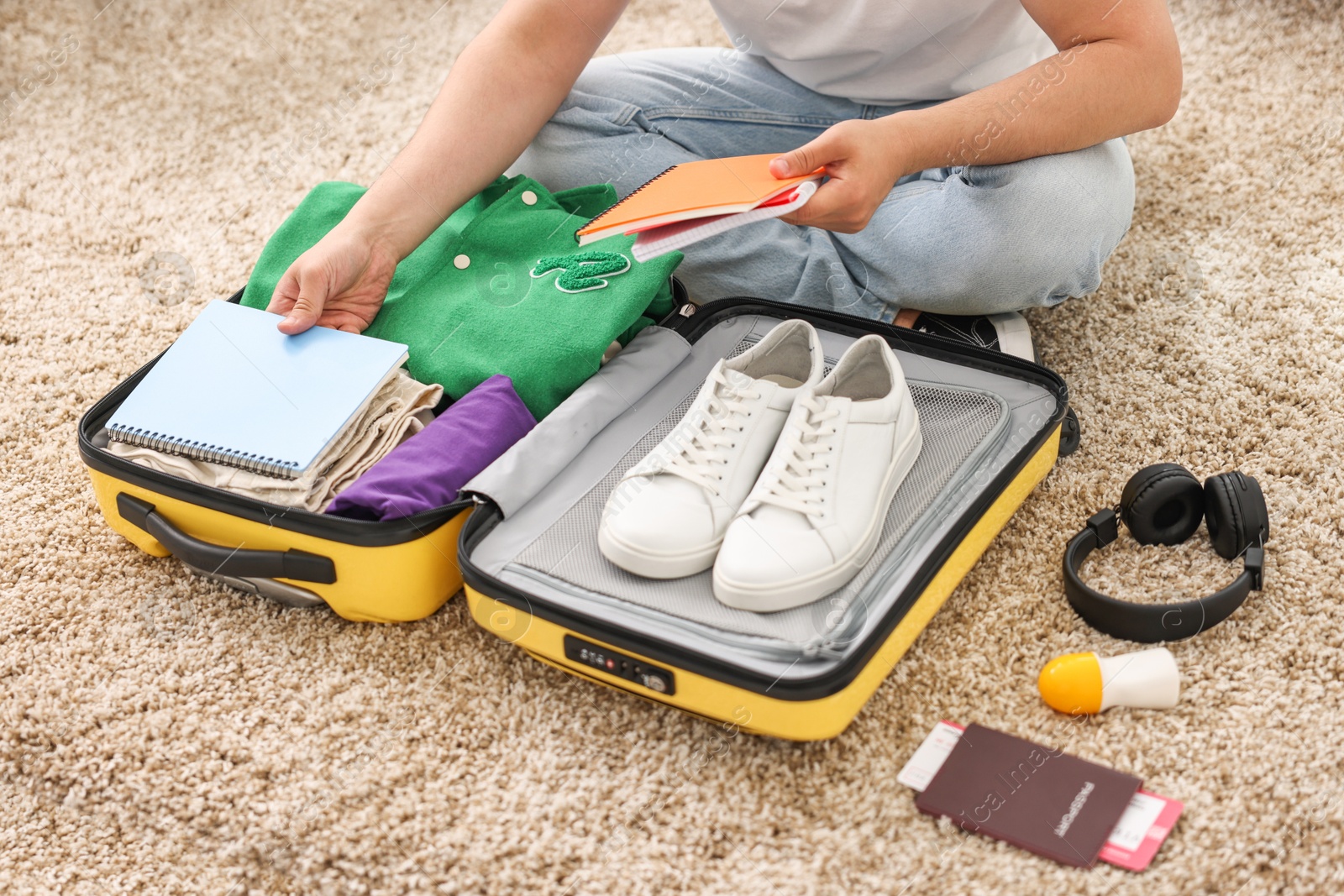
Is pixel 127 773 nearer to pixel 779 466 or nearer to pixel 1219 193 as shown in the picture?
pixel 779 466

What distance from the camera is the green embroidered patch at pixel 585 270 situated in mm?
1141

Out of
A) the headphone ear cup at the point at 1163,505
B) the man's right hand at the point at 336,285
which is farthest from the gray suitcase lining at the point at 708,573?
the man's right hand at the point at 336,285

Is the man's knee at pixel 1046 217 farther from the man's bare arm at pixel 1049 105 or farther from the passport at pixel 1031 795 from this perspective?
the passport at pixel 1031 795

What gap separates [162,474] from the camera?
38.4 inches

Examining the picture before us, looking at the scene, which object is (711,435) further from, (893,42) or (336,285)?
(893,42)

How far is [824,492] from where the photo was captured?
903 mm

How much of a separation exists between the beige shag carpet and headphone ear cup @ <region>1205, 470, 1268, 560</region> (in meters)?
0.02

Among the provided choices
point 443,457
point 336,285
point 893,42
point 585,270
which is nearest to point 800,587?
point 443,457

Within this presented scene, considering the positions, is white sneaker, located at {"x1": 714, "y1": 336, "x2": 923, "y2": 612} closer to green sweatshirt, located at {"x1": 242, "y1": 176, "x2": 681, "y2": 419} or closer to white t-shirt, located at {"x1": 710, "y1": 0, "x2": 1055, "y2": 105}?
green sweatshirt, located at {"x1": 242, "y1": 176, "x2": 681, "y2": 419}

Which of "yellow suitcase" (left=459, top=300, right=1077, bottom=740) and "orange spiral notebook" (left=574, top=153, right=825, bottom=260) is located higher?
"orange spiral notebook" (left=574, top=153, right=825, bottom=260)

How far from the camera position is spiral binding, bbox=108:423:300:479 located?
96cm

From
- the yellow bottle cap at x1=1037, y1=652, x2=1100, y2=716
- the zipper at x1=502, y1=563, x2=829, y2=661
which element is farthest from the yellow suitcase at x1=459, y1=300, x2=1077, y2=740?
the yellow bottle cap at x1=1037, y1=652, x2=1100, y2=716

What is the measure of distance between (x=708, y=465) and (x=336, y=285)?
45cm

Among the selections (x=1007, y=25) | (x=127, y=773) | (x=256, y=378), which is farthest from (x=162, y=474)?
(x=1007, y=25)
